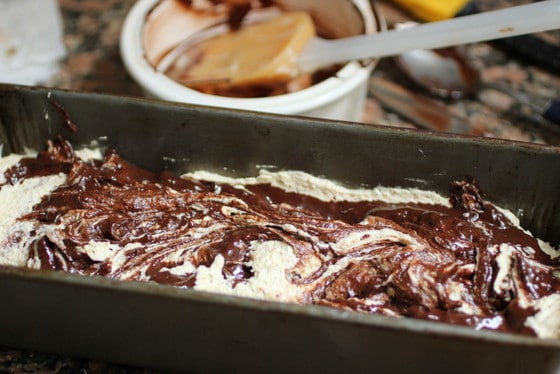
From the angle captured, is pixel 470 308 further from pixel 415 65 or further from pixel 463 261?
pixel 415 65

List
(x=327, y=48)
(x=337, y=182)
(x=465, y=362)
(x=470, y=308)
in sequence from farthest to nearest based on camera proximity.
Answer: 1. (x=327, y=48)
2. (x=337, y=182)
3. (x=470, y=308)
4. (x=465, y=362)

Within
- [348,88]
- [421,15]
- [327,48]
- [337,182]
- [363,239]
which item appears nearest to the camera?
[363,239]

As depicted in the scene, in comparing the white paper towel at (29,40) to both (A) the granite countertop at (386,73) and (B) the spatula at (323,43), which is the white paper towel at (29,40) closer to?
(A) the granite countertop at (386,73)

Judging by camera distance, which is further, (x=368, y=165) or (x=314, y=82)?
(x=314, y=82)

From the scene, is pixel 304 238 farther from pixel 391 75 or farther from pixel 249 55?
pixel 391 75

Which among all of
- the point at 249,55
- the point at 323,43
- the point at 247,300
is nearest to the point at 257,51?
the point at 249,55

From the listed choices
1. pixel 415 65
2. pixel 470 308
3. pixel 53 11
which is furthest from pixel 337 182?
pixel 53 11

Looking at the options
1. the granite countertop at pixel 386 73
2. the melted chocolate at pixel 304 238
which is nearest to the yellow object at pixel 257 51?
the granite countertop at pixel 386 73

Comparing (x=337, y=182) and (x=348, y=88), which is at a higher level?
(x=348, y=88)
